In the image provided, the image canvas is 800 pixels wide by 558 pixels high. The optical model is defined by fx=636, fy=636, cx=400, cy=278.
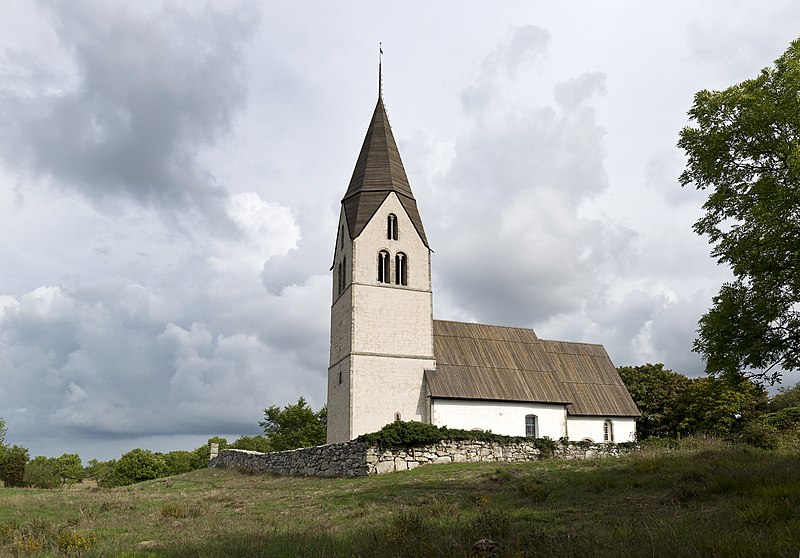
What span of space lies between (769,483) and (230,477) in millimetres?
26734

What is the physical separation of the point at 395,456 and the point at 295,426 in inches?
1293

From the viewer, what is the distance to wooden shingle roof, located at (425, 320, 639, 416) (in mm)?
34156

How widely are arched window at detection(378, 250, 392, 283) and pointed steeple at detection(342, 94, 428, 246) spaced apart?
6.03 ft

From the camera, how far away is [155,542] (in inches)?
463

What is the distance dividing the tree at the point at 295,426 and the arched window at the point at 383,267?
72.8ft

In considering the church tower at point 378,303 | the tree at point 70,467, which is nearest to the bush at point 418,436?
the church tower at point 378,303

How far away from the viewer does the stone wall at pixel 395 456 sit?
85.8ft

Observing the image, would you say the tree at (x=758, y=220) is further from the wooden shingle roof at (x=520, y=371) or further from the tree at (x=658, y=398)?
the tree at (x=658, y=398)

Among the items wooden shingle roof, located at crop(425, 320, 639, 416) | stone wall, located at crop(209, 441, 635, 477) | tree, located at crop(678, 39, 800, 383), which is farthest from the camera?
wooden shingle roof, located at crop(425, 320, 639, 416)

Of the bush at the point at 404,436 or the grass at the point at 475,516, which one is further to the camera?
the bush at the point at 404,436

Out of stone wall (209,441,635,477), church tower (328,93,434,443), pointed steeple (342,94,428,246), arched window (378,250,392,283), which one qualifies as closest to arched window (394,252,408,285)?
church tower (328,93,434,443)

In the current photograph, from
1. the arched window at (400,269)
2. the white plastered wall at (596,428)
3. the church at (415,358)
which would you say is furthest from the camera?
the arched window at (400,269)

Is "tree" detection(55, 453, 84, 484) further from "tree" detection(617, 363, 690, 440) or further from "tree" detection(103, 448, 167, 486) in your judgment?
"tree" detection(617, 363, 690, 440)

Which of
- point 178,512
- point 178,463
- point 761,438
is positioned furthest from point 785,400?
point 178,463
